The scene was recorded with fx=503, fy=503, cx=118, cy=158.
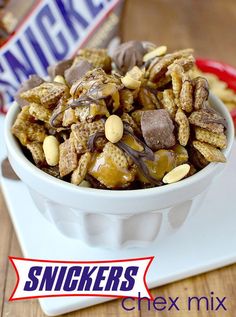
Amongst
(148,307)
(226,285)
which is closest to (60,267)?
(148,307)

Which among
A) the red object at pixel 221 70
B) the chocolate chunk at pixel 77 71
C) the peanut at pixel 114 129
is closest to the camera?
the peanut at pixel 114 129

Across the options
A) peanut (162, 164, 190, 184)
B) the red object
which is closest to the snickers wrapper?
the red object

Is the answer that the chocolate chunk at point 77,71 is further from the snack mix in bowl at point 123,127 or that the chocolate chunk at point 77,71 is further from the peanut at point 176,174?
the peanut at point 176,174

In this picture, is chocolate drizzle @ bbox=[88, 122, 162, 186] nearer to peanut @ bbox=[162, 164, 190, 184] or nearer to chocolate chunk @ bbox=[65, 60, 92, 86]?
peanut @ bbox=[162, 164, 190, 184]

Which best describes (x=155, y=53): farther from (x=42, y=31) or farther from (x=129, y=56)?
(x=42, y=31)

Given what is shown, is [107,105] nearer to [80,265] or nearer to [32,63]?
[80,265]

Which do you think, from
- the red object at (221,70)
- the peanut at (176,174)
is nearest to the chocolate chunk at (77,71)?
the peanut at (176,174)

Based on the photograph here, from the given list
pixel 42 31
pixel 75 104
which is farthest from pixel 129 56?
pixel 42 31
